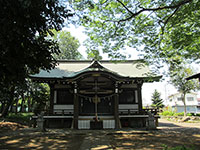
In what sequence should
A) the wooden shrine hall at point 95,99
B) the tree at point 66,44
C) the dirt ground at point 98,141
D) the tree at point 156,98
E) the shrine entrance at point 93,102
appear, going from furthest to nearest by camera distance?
the tree at point 156,98 < the tree at point 66,44 < the shrine entrance at point 93,102 < the wooden shrine hall at point 95,99 < the dirt ground at point 98,141

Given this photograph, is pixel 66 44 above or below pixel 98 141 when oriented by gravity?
above

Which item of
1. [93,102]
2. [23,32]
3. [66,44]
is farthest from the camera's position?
[66,44]

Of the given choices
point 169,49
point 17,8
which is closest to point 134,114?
point 169,49

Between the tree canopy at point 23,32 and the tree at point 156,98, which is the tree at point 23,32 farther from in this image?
the tree at point 156,98

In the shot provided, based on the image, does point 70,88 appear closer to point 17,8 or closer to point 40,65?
point 40,65

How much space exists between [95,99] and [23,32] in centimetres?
746

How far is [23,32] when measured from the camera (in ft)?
18.5

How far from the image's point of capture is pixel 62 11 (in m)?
6.70

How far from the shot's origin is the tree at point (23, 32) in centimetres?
525

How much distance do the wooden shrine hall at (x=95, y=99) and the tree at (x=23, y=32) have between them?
17.1ft

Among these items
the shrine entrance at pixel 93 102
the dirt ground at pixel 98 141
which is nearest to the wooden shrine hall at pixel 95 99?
the shrine entrance at pixel 93 102

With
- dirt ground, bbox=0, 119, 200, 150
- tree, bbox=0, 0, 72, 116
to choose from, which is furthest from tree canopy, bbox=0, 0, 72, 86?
dirt ground, bbox=0, 119, 200, 150

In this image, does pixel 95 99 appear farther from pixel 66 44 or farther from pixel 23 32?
pixel 66 44

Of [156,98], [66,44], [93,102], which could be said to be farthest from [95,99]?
[156,98]
